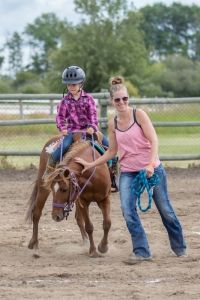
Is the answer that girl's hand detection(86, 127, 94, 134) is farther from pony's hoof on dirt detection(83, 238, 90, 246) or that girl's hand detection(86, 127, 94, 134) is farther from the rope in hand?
pony's hoof on dirt detection(83, 238, 90, 246)

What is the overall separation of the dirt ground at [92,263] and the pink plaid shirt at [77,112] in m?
1.44

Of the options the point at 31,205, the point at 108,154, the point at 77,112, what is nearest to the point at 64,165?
the point at 108,154

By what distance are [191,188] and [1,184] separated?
3492 mm

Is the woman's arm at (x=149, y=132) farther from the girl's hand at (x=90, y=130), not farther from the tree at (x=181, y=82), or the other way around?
the tree at (x=181, y=82)

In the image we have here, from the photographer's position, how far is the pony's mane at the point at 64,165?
254 inches

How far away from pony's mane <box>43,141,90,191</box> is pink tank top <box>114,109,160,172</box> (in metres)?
0.60

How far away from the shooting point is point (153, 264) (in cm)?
630

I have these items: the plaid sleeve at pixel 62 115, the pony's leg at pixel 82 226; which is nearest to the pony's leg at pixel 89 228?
the pony's leg at pixel 82 226

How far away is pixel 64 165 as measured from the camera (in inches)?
260

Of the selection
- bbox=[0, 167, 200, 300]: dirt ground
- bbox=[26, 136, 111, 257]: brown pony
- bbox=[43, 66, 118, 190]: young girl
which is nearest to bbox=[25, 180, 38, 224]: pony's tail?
bbox=[26, 136, 111, 257]: brown pony

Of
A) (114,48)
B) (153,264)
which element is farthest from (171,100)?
(114,48)

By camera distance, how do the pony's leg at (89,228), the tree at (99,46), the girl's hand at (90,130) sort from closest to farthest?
1. the pony's leg at (89,228)
2. the girl's hand at (90,130)
3. the tree at (99,46)

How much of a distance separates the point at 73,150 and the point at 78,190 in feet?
1.55

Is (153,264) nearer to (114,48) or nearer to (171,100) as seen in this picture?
(171,100)
